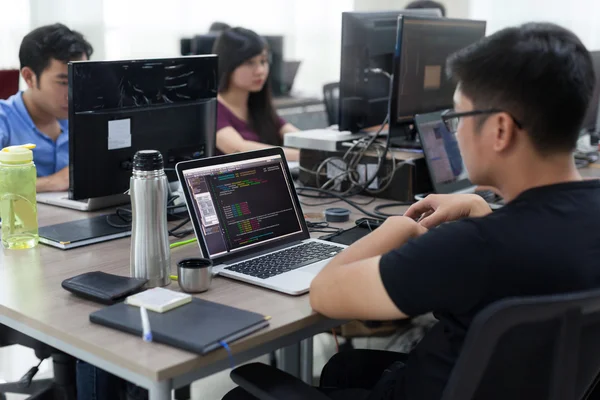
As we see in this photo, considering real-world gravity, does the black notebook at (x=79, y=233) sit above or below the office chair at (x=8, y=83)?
below

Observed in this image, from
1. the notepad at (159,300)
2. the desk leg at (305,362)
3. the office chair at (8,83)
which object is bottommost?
the desk leg at (305,362)

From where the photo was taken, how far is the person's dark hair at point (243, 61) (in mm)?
3309

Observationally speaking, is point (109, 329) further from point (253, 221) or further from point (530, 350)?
point (530, 350)

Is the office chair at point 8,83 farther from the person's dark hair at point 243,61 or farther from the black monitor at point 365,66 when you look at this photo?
the black monitor at point 365,66

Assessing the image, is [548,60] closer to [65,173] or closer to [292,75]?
[65,173]

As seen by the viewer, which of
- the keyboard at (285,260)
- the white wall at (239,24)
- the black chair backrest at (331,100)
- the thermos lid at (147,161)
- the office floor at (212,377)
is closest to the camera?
the thermos lid at (147,161)

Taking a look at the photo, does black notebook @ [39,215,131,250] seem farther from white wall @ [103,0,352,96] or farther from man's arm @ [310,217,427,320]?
white wall @ [103,0,352,96]

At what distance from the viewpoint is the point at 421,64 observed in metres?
2.45

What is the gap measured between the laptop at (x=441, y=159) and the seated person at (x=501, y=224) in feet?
3.18

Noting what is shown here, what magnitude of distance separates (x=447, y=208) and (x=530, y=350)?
627mm

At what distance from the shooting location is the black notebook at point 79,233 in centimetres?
174

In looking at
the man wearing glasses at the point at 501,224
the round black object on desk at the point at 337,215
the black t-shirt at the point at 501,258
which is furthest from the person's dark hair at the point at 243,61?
the black t-shirt at the point at 501,258

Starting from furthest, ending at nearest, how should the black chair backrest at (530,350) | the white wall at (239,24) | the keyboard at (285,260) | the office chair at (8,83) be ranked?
the white wall at (239,24) < the office chair at (8,83) < the keyboard at (285,260) < the black chair backrest at (530,350)

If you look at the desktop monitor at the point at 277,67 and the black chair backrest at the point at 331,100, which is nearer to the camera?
the black chair backrest at the point at 331,100
